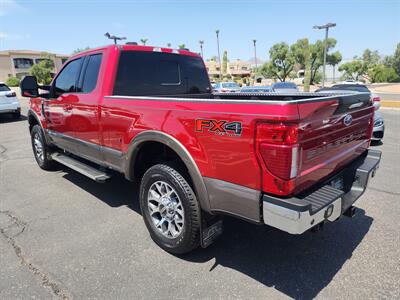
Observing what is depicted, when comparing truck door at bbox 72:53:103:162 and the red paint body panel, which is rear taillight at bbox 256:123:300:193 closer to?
the red paint body panel

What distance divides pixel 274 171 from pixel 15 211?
3.84 meters

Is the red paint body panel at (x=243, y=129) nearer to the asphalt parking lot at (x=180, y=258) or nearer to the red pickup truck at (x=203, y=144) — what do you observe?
the red pickup truck at (x=203, y=144)

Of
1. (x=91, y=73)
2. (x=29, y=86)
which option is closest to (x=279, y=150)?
(x=91, y=73)

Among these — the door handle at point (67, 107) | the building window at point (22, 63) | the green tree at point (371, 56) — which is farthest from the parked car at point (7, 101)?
the green tree at point (371, 56)

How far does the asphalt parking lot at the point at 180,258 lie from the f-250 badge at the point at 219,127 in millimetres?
1349

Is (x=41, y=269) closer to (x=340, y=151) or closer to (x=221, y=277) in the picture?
(x=221, y=277)

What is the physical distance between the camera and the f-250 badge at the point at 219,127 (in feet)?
7.16

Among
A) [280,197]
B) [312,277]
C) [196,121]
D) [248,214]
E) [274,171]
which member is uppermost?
[196,121]

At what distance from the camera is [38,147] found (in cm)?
597

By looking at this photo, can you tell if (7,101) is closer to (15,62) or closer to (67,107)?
(67,107)

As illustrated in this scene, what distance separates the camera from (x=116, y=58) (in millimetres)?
3580

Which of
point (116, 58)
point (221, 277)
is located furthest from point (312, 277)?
point (116, 58)

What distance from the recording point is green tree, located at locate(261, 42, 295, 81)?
56000mm

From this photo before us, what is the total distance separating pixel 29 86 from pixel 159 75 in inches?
102
